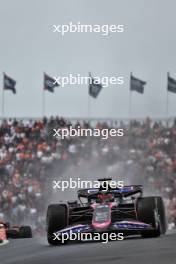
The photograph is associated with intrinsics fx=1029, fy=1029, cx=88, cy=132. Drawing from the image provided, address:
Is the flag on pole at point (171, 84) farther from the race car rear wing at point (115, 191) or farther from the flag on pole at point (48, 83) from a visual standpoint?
the race car rear wing at point (115, 191)

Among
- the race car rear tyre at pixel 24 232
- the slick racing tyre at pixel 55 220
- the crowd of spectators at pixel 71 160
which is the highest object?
the crowd of spectators at pixel 71 160

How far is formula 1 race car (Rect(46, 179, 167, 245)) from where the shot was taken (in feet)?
49.8

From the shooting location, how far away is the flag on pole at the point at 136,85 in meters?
28.0

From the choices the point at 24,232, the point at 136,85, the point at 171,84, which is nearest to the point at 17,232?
the point at 24,232

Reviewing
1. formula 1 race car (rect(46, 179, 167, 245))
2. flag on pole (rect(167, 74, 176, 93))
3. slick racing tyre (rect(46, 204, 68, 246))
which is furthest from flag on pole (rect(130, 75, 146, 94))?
slick racing tyre (rect(46, 204, 68, 246))

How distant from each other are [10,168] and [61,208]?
1034 cm

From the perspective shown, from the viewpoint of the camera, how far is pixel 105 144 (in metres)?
26.2

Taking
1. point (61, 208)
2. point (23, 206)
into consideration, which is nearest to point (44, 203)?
point (23, 206)

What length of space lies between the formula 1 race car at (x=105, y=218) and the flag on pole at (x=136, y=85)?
12201 millimetres

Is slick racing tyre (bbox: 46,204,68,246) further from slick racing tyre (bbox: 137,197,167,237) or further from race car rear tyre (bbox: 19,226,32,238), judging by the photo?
race car rear tyre (bbox: 19,226,32,238)

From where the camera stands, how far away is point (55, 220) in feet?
49.9

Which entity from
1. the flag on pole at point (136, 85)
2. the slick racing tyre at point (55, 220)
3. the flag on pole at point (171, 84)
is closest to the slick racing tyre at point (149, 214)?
the slick racing tyre at point (55, 220)

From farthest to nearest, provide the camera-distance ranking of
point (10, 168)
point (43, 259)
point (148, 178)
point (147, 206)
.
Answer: point (10, 168) < point (148, 178) < point (147, 206) < point (43, 259)

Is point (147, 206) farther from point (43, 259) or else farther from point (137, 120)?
point (137, 120)
